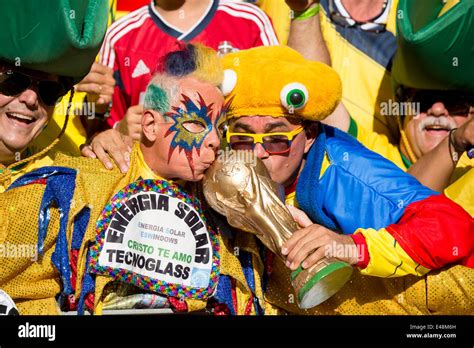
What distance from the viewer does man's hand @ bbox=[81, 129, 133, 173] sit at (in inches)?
142

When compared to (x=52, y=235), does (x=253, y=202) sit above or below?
above

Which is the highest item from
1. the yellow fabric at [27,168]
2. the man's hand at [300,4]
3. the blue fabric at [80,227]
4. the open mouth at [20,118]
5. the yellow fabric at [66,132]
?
the man's hand at [300,4]

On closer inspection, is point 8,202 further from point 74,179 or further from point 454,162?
point 454,162

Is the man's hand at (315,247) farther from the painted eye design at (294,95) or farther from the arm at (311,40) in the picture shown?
the arm at (311,40)

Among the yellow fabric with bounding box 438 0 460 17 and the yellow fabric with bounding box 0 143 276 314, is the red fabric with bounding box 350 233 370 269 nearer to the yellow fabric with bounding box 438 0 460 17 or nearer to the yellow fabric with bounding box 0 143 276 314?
the yellow fabric with bounding box 0 143 276 314

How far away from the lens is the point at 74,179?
349 cm

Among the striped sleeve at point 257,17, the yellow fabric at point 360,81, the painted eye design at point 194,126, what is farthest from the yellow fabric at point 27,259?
the yellow fabric at point 360,81

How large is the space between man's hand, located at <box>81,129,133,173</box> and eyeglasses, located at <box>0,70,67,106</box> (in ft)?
0.68

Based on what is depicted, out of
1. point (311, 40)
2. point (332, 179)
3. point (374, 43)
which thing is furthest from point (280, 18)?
point (332, 179)

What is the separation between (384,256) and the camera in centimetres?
338

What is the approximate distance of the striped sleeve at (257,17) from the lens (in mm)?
4375

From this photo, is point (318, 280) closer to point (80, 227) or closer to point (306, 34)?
point (80, 227)

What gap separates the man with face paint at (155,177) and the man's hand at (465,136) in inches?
38.0

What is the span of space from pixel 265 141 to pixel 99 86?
848 mm
